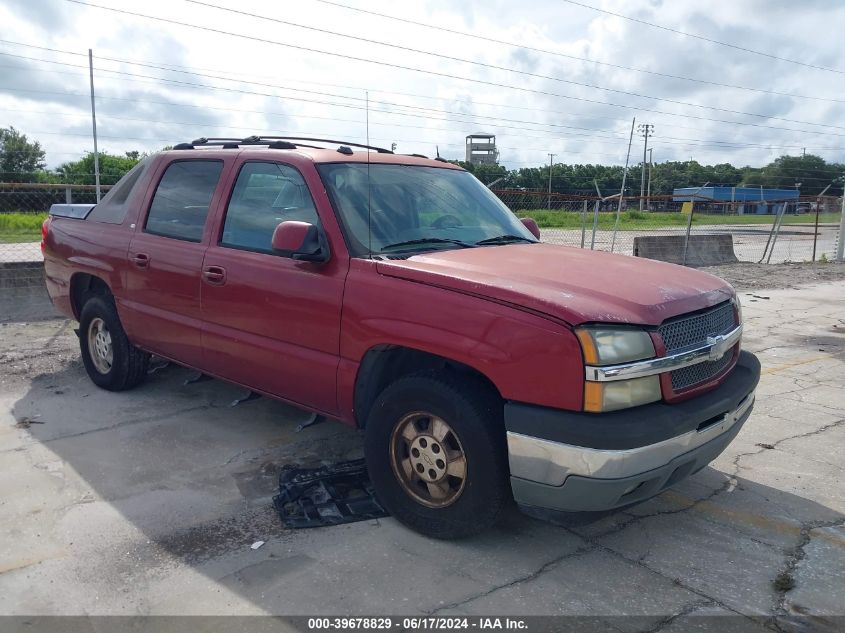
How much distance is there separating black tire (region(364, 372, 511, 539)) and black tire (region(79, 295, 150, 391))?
2.73 meters

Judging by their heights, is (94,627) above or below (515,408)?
below

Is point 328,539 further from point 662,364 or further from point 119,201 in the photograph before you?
point 119,201

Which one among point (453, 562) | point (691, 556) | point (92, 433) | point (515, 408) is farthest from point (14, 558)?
point (691, 556)

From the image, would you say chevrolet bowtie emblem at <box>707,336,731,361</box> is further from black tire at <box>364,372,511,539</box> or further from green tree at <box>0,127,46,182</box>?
green tree at <box>0,127,46,182</box>

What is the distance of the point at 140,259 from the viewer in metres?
5.09

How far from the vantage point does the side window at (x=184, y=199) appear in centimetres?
474

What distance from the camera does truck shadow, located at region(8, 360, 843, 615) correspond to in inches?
124

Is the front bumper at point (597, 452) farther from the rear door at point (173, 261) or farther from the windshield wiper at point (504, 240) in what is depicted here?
the rear door at point (173, 261)

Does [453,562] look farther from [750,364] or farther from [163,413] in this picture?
[163,413]

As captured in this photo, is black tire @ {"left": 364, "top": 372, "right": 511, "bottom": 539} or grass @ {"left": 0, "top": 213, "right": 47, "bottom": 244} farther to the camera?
grass @ {"left": 0, "top": 213, "right": 47, "bottom": 244}

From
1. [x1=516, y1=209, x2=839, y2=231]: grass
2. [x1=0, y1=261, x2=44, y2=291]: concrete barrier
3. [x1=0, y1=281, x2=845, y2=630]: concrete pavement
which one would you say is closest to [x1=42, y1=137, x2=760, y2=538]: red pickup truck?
[x1=0, y1=281, x2=845, y2=630]: concrete pavement

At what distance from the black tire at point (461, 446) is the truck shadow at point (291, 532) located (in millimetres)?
143

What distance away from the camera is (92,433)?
4.92 meters

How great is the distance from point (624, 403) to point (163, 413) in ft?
11.7
